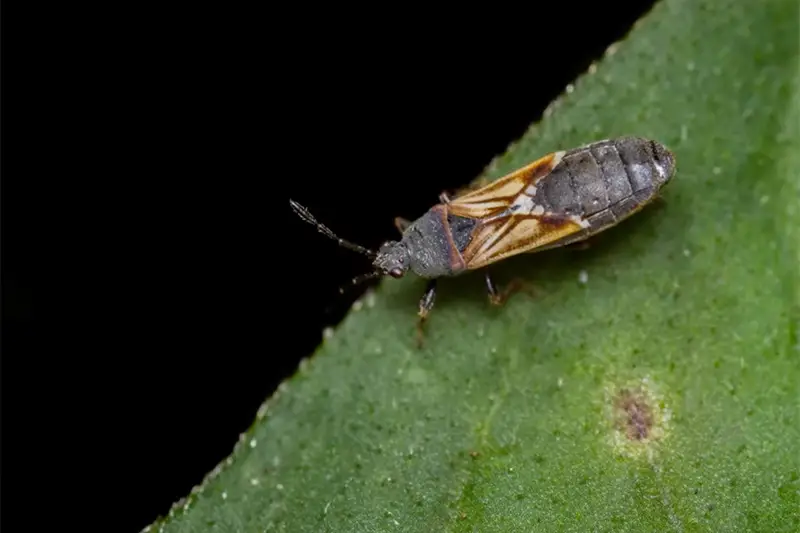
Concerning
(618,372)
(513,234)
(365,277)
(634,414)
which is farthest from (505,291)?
(634,414)

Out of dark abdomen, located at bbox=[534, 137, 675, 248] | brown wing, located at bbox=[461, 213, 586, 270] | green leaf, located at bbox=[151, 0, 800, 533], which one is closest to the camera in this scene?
green leaf, located at bbox=[151, 0, 800, 533]

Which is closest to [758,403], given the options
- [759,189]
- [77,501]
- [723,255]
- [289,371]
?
[723,255]

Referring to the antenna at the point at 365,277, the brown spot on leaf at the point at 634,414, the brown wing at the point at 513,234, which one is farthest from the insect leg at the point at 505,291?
the brown spot on leaf at the point at 634,414

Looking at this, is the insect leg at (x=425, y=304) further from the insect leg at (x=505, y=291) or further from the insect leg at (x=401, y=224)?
the insect leg at (x=401, y=224)

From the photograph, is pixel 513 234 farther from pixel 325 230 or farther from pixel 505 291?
pixel 325 230

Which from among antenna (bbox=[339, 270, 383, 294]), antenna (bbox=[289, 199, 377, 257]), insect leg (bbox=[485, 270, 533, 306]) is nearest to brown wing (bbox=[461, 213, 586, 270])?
insect leg (bbox=[485, 270, 533, 306])

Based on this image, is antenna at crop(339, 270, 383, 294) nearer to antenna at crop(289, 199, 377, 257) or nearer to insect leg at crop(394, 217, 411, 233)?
antenna at crop(289, 199, 377, 257)

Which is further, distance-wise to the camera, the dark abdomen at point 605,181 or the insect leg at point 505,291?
the insect leg at point 505,291

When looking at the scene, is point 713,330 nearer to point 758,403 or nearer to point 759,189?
point 758,403
